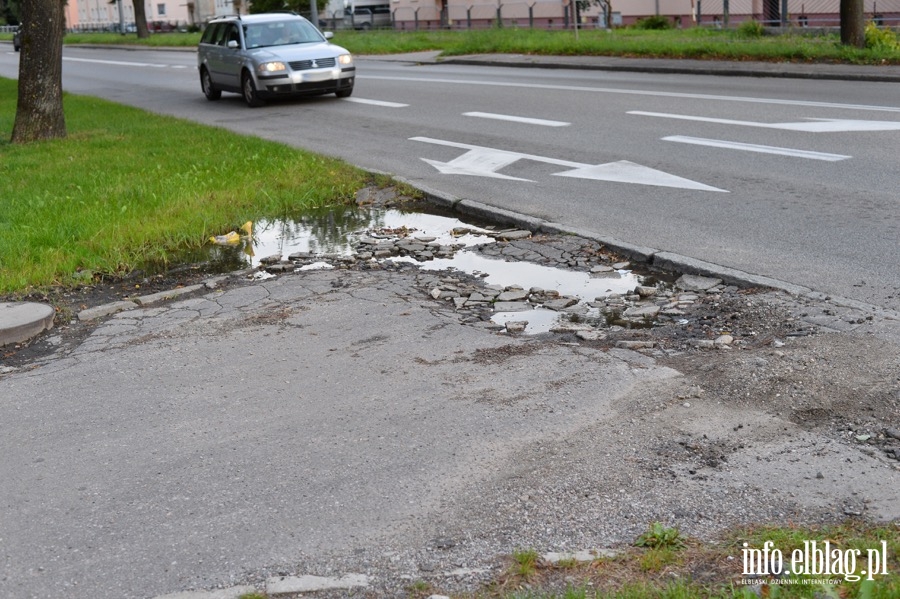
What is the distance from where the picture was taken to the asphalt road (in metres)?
7.93

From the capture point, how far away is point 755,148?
1188 centimetres

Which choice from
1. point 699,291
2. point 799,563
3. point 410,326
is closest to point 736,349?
point 699,291

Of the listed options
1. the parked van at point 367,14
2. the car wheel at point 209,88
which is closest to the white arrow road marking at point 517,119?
the car wheel at point 209,88

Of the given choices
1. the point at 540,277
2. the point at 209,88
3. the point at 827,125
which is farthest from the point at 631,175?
the point at 209,88

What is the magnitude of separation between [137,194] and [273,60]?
30.8 ft

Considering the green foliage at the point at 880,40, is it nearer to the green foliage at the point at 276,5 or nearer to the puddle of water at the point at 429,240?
the puddle of water at the point at 429,240

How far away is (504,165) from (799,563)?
29.9 ft

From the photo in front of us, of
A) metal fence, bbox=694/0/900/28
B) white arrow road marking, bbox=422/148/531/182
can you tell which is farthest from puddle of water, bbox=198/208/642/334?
metal fence, bbox=694/0/900/28

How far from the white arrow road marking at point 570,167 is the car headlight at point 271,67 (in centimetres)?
684

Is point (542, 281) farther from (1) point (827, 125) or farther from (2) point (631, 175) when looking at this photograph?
(1) point (827, 125)

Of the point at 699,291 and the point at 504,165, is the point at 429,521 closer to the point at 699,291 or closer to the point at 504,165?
the point at 699,291

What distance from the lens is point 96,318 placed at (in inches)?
284

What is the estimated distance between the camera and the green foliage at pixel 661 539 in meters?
3.63

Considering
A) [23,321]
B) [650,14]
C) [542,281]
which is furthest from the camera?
[650,14]
